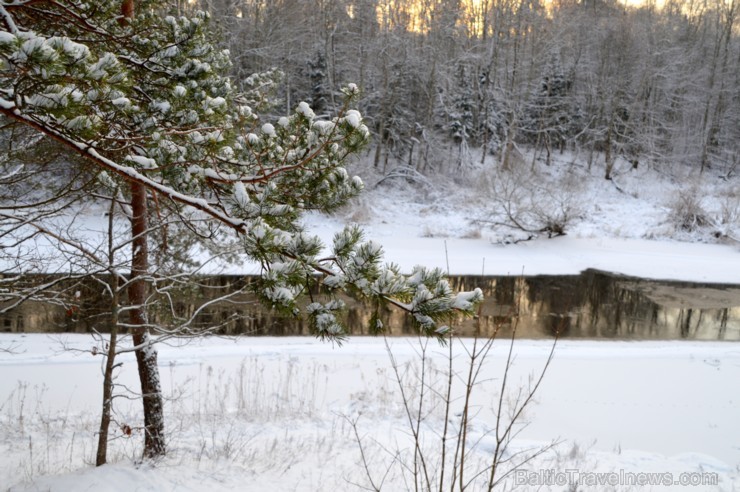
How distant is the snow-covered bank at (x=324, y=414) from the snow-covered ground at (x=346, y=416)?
0.03 metres

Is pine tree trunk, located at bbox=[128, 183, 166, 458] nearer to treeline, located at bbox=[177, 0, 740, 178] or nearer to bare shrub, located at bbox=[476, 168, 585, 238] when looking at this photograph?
bare shrub, located at bbox=[476, 168, 585, 238]

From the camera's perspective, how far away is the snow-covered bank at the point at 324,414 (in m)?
4.72

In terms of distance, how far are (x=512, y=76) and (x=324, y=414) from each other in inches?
1186

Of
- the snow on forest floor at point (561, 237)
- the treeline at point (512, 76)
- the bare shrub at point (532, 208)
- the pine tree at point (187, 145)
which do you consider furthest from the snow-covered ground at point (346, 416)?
the treeline at point (512, 76)

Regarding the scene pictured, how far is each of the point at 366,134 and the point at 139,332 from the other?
10.9ft

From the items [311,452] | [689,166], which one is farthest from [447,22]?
[311,452]

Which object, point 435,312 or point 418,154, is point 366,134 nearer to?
point 435,312

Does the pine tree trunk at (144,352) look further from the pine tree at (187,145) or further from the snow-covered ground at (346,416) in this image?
the snow-covered ground at (346,416)

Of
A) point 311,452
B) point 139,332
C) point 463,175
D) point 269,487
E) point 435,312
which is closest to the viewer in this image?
point 435,312

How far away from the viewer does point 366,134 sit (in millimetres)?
3059

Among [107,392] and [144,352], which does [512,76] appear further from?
[107,392]

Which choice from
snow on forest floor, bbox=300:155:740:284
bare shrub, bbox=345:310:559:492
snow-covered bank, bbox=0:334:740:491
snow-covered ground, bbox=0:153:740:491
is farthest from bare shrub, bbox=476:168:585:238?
bare shrub, bbox=345:310:559:492

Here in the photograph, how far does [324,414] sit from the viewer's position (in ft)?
22.1

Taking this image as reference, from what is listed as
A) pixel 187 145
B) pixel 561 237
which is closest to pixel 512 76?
pixel 561 237
